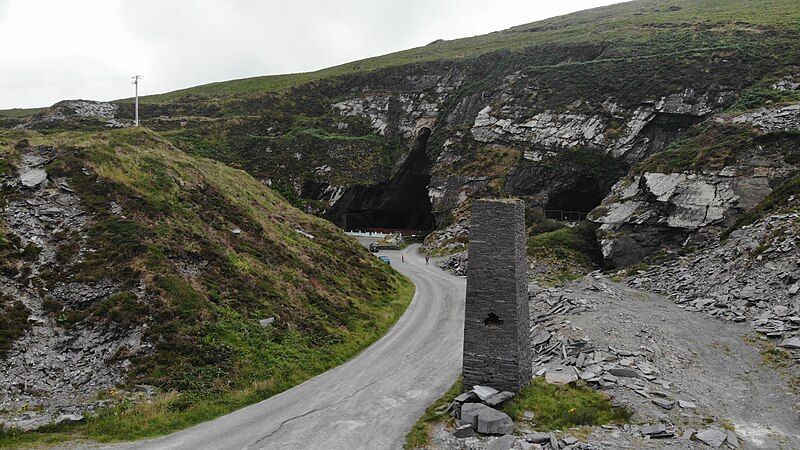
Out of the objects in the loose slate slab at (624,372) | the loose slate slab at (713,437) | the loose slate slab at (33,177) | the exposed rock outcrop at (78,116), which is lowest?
the loose slate slab at (713,437)

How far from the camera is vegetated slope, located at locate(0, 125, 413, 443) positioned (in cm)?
1772

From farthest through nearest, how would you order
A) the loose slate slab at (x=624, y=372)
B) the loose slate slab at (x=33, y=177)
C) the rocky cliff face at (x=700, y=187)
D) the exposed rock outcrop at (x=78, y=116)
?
the exposed rock outcrop at (x=78, y=116) → the rocky cliff face at (x=700, y=187) → the loose slate slab at (x=33, y=177) → the loose slate slab at (x=624, y=372)

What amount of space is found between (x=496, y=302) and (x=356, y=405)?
7.14m

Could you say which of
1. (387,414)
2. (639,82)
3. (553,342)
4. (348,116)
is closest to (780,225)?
(553,342)

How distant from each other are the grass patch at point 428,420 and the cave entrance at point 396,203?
57765 millimetres

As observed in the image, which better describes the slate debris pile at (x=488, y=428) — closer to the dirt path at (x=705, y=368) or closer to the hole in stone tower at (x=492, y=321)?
the hole in stone tower at (x=492, y=321)

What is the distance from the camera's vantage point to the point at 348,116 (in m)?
90.5

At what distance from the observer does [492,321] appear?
17.4 m

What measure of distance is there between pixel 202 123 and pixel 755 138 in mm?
79790

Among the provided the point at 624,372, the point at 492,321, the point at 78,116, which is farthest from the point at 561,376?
the point at 78,116

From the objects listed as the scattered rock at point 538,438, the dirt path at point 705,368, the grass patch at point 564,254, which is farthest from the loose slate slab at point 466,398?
the grass patch at point 564,254

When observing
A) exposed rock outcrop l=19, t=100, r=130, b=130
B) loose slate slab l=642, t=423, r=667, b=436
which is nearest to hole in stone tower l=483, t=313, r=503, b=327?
loose slate slab l=642, t=423, r=667, b=436

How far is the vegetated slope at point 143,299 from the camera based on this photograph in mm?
17719

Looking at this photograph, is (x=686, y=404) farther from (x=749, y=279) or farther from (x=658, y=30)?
(x=658, y=30)
